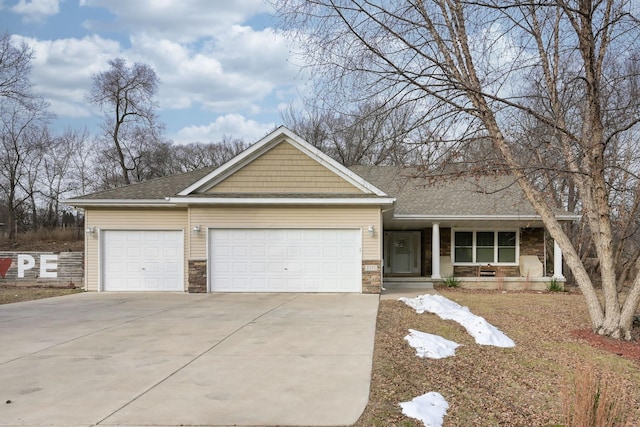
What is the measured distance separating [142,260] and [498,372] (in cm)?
1227

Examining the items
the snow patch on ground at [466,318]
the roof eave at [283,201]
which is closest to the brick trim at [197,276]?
the roof eave at [283,201]

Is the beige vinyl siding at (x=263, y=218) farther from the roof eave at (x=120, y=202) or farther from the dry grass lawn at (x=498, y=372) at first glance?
the dry grass lawn at (x=498, y=372)

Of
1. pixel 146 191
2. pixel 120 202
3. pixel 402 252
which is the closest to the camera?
pixel 120 202

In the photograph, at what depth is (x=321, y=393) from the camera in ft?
17.8

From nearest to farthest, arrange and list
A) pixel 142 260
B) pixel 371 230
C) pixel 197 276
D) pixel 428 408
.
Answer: pixel 428 408
pixel 371 230
pixel 197 276
pixel 142 260

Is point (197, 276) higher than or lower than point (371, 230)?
lower

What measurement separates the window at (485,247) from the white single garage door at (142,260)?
1050 centimetres

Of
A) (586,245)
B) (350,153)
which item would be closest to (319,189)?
(586,245)

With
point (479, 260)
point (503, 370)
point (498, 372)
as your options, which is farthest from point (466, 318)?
point (479, 260)

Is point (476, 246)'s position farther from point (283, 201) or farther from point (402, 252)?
point (283, 201)

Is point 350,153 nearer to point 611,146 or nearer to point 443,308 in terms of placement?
point 611,146

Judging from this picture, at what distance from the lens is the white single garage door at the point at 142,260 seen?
1584cm

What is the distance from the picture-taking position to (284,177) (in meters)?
15.4

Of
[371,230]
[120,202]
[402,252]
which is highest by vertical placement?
[120,202]
